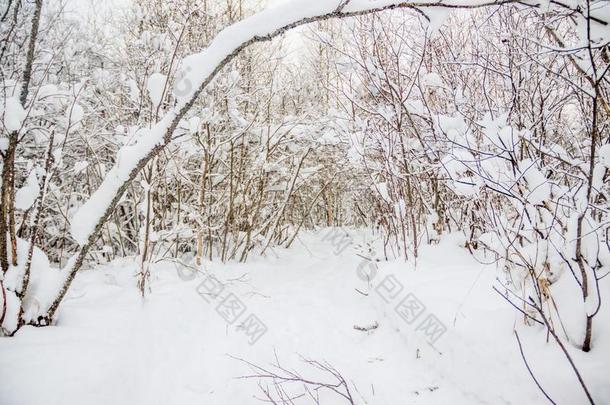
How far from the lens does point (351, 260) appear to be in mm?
5672

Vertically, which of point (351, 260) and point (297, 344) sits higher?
point (297, 344)

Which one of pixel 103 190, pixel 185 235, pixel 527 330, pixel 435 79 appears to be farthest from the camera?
pixel 185 235

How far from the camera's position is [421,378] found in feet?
7.20

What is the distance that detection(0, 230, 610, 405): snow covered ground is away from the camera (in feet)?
5.40

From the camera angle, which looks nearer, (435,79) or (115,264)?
(435,79)

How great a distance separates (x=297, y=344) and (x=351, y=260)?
2.98 metres

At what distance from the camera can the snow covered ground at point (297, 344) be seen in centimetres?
165

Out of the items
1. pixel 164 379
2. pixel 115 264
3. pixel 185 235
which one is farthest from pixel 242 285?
pixel 164 379

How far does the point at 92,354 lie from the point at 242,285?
2602 millimetres

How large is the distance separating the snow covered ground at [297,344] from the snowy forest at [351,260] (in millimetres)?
15

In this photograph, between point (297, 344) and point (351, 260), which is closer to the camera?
point (297, 344)

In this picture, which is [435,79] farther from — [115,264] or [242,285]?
[115,264]

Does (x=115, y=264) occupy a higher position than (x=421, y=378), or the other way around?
(x=115, y=264)

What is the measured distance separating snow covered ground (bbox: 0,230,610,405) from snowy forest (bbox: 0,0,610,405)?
0.02 metres
